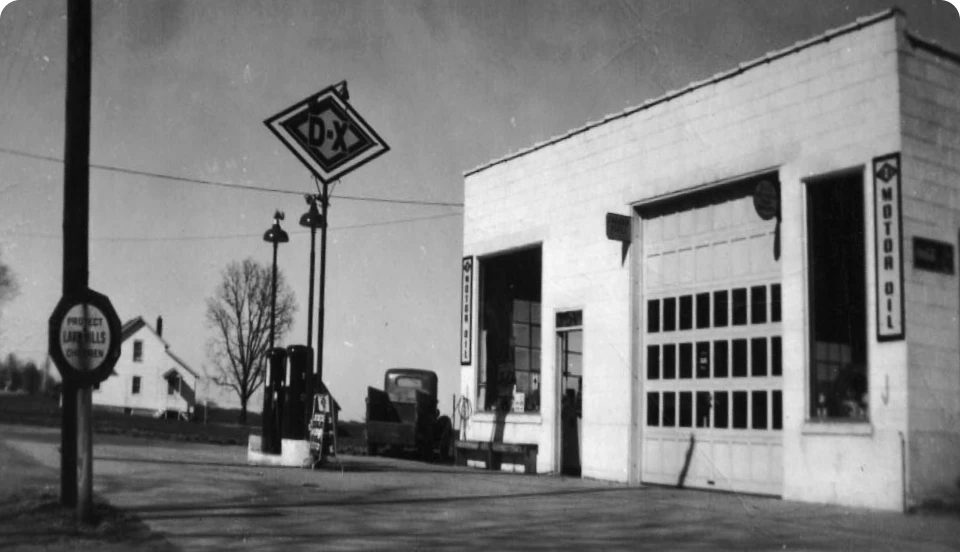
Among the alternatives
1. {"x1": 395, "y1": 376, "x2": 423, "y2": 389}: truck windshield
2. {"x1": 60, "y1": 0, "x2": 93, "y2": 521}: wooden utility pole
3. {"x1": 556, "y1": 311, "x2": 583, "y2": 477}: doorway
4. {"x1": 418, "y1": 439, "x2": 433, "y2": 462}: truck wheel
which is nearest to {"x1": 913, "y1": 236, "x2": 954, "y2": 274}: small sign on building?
{"x1": 556, "y1": 311, "x2": 583, "y2": 477}: doorway

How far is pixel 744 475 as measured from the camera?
14.1 meters

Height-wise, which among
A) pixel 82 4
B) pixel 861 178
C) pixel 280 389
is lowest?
pixel 280 389

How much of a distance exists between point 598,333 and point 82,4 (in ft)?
31.3

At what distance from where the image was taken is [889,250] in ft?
39.3

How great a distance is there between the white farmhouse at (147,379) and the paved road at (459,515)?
67346 mm

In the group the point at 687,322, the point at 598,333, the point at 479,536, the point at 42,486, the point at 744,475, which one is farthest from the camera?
the point at 598,333

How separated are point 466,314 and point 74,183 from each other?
11.1m

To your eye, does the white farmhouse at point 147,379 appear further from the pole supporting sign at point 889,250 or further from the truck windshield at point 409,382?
the pole supporting sign at point 889,250

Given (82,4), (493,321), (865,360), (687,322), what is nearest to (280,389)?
(493,321)

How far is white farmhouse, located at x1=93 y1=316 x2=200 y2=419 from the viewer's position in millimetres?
79938

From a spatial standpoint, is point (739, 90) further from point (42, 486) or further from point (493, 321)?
point (42, 486)

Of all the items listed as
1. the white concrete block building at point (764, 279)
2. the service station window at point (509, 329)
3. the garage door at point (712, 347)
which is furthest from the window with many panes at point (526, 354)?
the garage door at point (712, 347)

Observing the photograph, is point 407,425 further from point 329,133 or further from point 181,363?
point 181,363

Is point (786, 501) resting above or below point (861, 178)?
below
